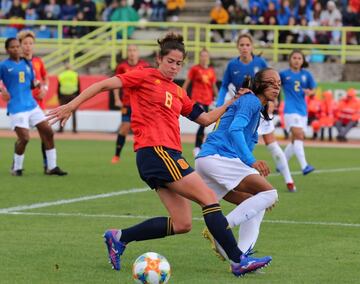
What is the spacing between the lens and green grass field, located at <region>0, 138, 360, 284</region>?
8.95 metres

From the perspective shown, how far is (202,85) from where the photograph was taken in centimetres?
2389

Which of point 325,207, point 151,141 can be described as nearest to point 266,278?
point 151,141

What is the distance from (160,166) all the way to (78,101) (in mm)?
882

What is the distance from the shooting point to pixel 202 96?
23.9 m

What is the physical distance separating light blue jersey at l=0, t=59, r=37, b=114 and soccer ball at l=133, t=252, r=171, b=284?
9.73m

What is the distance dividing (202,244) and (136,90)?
2.21 meters

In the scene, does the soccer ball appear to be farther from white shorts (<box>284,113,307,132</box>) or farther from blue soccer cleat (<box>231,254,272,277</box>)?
white shorts (<box>284,113,307,132</box>)

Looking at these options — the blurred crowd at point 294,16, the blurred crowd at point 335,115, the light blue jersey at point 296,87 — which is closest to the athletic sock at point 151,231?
the light blue jersey at point 296,87

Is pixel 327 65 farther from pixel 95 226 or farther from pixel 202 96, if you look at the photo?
pixel 95 226

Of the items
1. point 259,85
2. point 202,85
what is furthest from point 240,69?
point 259,85

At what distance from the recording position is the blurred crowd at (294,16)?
33.3m

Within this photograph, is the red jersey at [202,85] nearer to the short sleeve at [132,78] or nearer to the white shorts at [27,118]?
the white shorts at [27,118]

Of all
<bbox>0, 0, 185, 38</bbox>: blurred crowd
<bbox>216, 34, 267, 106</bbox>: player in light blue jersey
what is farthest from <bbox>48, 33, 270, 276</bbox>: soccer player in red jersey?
<bbox>0, 0, 185, 38</bbox>: blurred crowd

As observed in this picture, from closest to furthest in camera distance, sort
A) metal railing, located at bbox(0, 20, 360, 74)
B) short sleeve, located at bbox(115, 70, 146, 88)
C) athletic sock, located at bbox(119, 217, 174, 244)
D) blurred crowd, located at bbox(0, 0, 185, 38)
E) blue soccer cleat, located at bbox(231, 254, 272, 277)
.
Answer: blue soccer cleat, located at bbox(231, 254, 272, 277) < short sleeve, located at bbox(115, 70, 146, 88) < athletic sock, located at bbox(119, 217, 174, 244) < metal railing, located at bbox(0, 20, 360, 74) < blurred crowd, located at bbox(0, 0, 185, 38)
